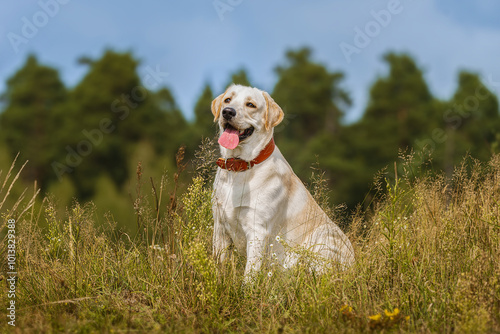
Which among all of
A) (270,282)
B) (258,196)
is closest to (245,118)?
(258,196)

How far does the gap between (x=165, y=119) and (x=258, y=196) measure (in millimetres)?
28009

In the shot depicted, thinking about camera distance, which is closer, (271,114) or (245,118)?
(245,118)

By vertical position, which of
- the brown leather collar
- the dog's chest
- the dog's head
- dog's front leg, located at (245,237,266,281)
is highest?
the dog's head

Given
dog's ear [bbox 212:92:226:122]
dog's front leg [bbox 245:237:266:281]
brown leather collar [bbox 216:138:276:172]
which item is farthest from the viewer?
dog's ear [bbox 212:92:226:122]

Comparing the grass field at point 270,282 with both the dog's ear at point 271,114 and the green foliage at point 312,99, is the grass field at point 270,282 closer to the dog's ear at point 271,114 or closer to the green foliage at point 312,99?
the dog's ear at point 271,114

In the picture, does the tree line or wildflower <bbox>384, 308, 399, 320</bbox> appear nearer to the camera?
wildflower <bbox>384, 308, 399, 320</bbox>

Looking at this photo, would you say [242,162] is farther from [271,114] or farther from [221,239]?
[221,239]

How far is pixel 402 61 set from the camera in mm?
31000

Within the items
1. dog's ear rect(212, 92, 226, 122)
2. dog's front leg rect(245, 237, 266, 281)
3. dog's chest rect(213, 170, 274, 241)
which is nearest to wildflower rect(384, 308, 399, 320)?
dog's front leg rect(245, 237, 266, 281)

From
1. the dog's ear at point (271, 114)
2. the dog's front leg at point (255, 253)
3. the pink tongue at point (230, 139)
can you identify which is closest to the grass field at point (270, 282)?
the dog's front leg at point (255, 253)

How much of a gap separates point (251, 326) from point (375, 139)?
89.0 feet

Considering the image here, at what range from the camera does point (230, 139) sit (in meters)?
4.38

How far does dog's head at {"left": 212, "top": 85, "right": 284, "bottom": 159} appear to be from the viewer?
A: 4.36 meters

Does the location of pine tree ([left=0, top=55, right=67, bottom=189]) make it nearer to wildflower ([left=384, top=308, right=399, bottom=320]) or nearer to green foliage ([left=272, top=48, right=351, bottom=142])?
green foliage ([left=272, top=48, right=351, bottom=142])
